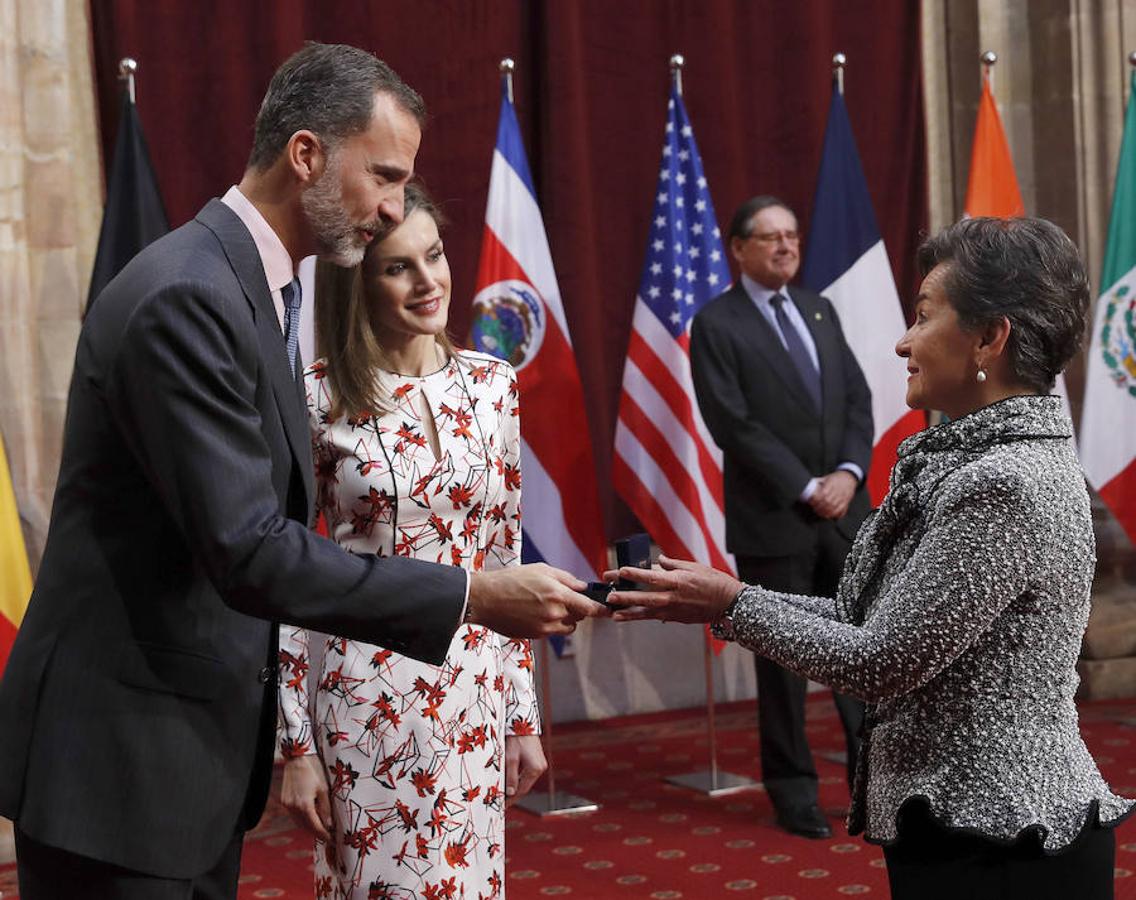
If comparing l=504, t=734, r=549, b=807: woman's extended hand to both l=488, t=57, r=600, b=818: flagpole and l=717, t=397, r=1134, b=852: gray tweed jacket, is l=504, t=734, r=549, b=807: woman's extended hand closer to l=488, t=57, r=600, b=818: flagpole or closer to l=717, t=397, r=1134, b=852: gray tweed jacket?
l=717, t=397, r=1134, b=852: gray tweed jacket

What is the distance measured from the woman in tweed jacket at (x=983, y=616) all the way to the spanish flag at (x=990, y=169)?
4.50 meters

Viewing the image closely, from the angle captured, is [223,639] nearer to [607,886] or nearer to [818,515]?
[607,886]

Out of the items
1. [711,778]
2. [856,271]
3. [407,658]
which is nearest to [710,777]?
[711,778]

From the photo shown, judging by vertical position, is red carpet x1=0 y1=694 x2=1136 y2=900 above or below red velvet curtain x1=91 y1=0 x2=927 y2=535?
below

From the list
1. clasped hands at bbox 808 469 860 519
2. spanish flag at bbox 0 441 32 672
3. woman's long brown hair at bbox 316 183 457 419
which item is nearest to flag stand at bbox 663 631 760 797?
clasped hands at bbox 808 469 860 519

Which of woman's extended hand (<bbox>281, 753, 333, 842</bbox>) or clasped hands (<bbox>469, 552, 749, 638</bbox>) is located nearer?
clasped hands (<bbox>469, 552, 749, 638</bbox>)

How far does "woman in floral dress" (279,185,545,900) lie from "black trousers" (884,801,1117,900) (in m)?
0.87

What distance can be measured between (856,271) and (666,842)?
8.12ft

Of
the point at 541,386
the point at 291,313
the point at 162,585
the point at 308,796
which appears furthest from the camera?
the point at 541,386

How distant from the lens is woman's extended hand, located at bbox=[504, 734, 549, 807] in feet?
9.50

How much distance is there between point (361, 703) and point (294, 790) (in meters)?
0.18

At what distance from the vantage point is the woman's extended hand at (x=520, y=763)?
2896mm

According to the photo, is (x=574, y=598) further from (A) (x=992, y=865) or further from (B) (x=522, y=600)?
(A) (x=992, y=865)

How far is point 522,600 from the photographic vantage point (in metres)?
2.14
